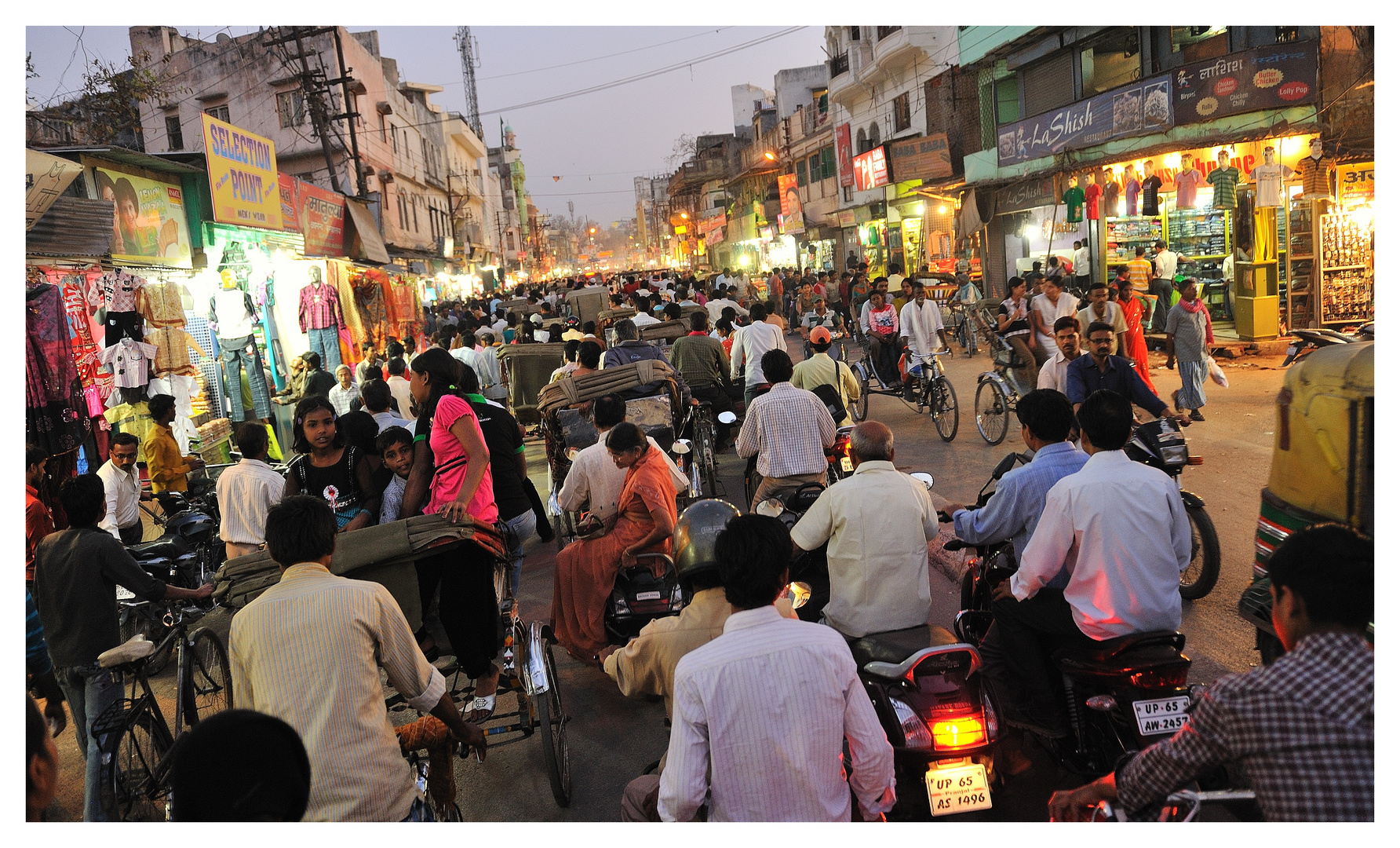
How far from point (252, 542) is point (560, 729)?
Answer: 2.45 metres

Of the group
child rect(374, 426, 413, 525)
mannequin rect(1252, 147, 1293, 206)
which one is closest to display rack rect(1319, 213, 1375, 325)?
mannequin rect(1252, 147, 1293, 206)

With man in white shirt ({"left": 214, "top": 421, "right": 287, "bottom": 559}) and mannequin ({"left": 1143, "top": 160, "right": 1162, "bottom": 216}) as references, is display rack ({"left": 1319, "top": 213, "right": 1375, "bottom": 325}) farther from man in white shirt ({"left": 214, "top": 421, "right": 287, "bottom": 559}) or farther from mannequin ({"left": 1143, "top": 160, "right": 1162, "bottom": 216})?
man in white shirt ({"left": 214, "top": 421, "right": 287, "bottom": 559})

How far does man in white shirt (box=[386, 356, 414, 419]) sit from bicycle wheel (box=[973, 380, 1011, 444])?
666cm

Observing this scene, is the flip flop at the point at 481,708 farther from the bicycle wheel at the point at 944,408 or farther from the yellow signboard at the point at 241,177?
the yellow signboard at the point at 241,177

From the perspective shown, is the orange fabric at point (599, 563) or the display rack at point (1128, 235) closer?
the orange fabric at point (599, 563)

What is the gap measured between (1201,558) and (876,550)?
2853 mm

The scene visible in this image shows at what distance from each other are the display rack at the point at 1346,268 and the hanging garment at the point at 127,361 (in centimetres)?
1605

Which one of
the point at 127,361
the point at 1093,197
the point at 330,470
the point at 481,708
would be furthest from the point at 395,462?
the point at 1093,197

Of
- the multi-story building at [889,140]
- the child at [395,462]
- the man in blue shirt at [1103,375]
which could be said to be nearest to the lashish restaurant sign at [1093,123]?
the multi-story building at [889,140]

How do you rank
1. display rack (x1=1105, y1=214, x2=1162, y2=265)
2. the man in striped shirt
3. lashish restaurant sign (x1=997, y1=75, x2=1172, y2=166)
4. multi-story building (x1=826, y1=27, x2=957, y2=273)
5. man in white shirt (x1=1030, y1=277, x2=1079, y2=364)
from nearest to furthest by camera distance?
the man in striped shirt → man in white shirt (x1=1030, y1=277, x2=1079, y2=364) → lashish restaurant sign (x1=997, y1=75, x2=1172, y2=166) → display rack (x1=1105, y1=214, x2=1162, y2=265) → multi-story building (x1=826, y1=27, x2=957, y2=273)

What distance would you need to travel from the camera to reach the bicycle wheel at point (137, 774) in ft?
13.0

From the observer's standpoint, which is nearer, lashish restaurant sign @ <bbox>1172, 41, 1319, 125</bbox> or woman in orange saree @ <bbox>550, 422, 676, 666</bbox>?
woman in orange saree @ <bbox>550, 422, 676, 666</bbox>

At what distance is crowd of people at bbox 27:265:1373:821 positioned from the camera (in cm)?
202

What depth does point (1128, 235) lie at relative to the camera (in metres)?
18.9
